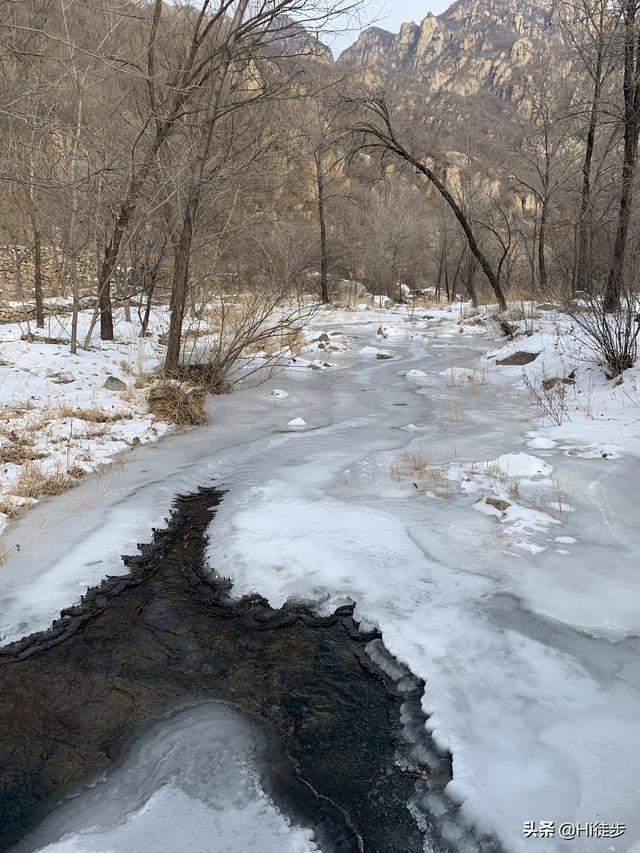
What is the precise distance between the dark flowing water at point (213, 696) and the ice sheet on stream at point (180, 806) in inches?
2.6

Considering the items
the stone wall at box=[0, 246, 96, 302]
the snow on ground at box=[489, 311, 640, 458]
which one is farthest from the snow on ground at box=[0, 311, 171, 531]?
the stone wall at box=[0, 246, 96, 302]

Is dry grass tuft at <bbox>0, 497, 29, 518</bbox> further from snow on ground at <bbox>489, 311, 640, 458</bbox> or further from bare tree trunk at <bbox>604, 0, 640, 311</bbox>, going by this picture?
bare tree trunk at <bbox>604, 0, 640, 311</bbox>

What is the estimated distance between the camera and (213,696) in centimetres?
243

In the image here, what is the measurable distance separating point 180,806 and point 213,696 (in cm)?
54

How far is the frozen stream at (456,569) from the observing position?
6.42 feet

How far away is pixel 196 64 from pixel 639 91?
7.20 m

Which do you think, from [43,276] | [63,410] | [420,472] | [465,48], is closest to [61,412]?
[63,410]

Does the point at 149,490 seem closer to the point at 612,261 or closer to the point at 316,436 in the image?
the point at 316,436

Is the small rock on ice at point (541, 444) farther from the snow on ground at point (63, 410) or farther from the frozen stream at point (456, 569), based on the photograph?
the snow on ground at point (63, 410)

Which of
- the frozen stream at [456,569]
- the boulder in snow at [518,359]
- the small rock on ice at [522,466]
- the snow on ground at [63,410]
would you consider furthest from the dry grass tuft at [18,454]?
the boulder in snow at [518,359]

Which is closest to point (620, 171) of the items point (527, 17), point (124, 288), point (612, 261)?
point (612, 261)

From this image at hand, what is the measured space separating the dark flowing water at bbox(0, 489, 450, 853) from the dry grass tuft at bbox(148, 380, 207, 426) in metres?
3.49

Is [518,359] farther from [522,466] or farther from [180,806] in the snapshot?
[180,806]

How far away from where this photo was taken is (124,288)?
11266 mm
